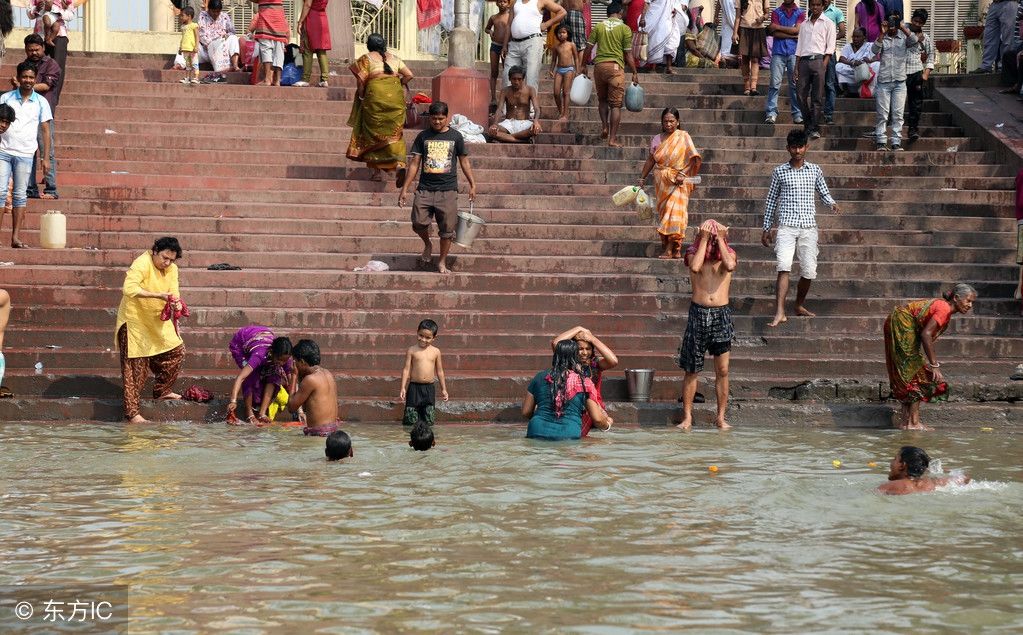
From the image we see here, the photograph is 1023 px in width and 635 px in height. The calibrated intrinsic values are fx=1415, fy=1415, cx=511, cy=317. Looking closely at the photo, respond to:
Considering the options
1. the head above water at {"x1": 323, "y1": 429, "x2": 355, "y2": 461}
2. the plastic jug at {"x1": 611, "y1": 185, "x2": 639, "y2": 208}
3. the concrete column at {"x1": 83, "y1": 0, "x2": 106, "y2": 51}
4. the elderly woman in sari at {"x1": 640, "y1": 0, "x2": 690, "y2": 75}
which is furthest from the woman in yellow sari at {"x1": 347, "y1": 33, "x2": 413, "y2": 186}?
the concrete column at {"x1": 83, "y1": 0, "x2": 106, "y2": 51}

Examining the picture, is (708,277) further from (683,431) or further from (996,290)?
(996,290)

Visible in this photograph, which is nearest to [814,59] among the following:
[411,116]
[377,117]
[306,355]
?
[411,116]

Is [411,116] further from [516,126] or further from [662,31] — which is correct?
[662,31]

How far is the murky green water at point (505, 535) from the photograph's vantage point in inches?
247

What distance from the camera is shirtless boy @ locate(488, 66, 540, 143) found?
54.4ft

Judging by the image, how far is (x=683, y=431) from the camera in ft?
37.3

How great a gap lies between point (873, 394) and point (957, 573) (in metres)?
5.16

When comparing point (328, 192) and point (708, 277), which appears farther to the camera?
point (328, 192)

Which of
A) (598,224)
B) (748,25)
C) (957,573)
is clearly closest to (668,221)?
(598,224)

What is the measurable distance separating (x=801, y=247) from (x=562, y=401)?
3.53 metres

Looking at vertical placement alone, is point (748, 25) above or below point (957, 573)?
above

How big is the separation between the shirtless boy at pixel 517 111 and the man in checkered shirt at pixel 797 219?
4117 mm

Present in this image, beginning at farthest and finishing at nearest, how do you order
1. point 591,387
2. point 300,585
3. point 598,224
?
Answer: 1. point 598,224
2. point 591,387
3. point 300,585

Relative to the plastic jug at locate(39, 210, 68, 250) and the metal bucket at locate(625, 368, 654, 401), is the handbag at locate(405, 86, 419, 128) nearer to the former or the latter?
the plastic jug at locate(39, 210, 68, 250)
